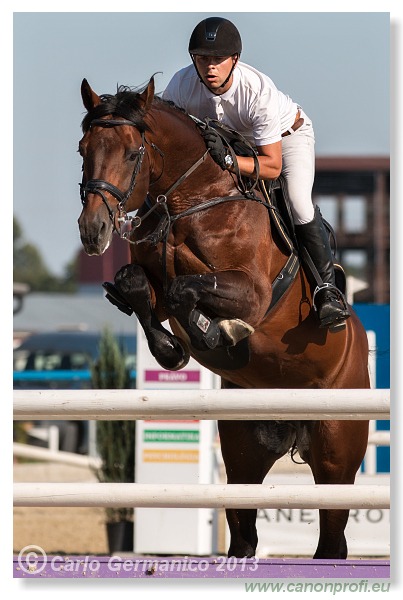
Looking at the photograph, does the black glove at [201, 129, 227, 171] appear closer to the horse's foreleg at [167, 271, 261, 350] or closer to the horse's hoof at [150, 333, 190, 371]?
the horse's foreleg at [167, 271, 261, 350]

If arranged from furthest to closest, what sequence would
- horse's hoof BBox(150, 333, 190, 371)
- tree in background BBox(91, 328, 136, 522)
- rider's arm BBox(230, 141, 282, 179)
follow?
tree in background BBox(91, 328, 136, 522)
rider's arm BBox(230, 141, 282, 179)
horse's hoof BBox(150, 333, 190, 371)

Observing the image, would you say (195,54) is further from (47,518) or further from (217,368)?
(47,518)

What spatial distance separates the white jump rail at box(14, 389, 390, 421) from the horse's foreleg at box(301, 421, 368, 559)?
1.12 meters

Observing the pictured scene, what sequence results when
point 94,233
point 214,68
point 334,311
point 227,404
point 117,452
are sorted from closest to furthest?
point 227,404, point 94,233, point 214,68, point 334,311, point 117,452

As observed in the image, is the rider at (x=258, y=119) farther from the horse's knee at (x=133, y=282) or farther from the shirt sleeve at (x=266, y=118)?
the horse's knee at (x=133, y=282)

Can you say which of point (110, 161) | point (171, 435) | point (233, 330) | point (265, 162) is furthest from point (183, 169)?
point (171, 435)

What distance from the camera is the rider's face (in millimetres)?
4156

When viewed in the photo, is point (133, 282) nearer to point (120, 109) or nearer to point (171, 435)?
point (120, 109)

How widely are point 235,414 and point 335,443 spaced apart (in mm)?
1262

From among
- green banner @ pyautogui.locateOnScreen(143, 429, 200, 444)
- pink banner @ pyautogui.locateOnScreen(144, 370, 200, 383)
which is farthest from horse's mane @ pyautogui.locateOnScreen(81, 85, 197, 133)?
green banner @ pyautogui.locateOnScreen(143, 429, 200, 444)

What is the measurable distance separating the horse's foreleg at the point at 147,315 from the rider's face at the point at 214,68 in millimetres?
811

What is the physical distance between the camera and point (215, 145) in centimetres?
431

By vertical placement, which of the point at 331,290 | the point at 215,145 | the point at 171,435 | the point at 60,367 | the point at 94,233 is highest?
the point at 215,145

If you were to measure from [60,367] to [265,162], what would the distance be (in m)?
13.6
